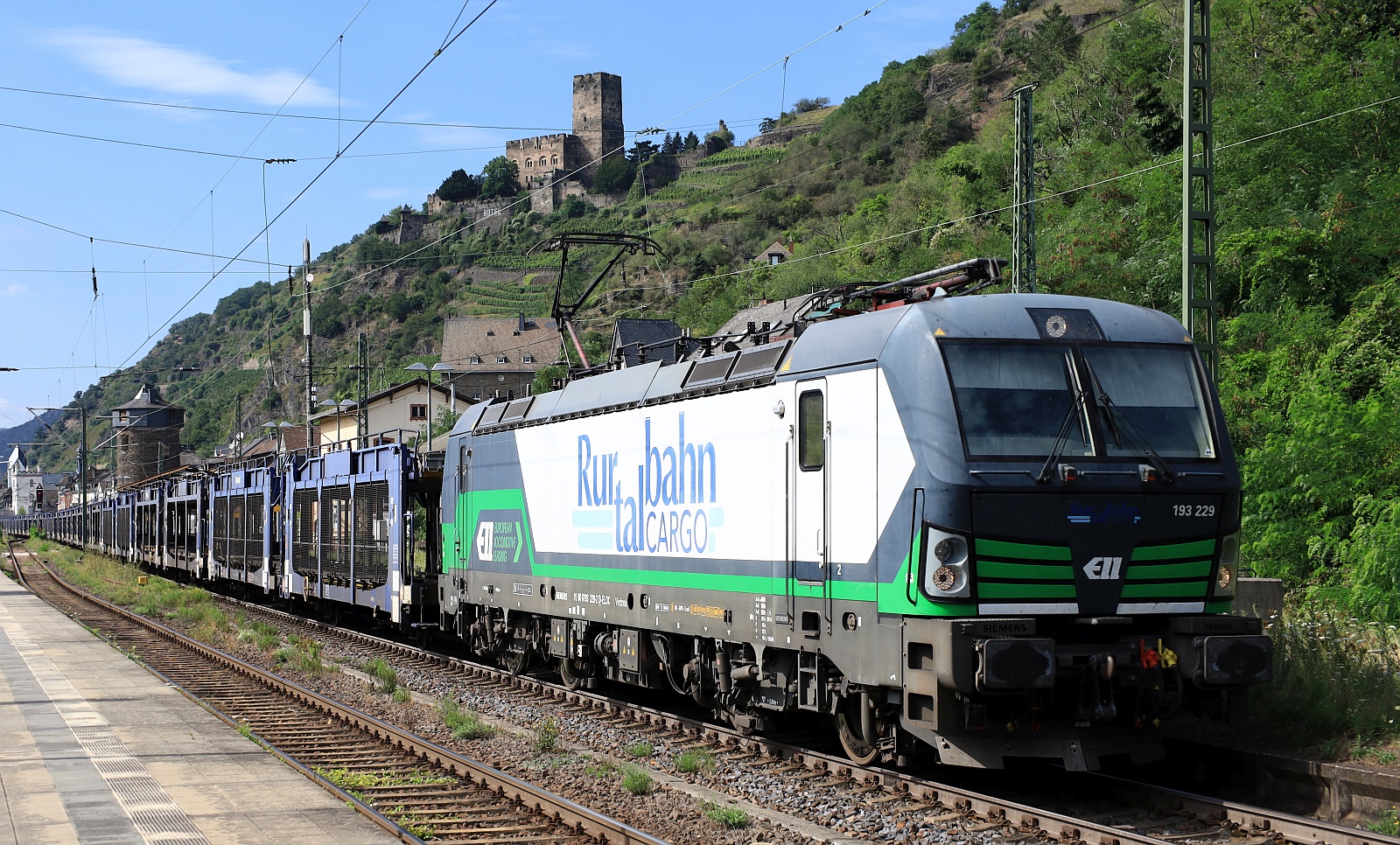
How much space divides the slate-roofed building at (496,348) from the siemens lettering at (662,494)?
10043 centimetres

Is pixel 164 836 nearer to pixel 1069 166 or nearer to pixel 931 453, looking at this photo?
pixel 931 453

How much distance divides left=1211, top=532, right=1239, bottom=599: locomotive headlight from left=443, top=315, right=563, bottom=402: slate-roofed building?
106m

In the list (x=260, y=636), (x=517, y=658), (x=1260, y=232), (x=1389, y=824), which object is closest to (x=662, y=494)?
(x=517, y=658)

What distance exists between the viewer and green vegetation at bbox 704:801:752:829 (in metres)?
9.34

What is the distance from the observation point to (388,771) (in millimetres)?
11734

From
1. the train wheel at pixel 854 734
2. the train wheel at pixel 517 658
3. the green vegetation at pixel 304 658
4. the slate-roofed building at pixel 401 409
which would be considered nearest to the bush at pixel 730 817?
the train wheel at pixel 854 734

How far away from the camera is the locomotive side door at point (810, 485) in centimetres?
1026

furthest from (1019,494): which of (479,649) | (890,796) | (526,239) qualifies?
(526,239)

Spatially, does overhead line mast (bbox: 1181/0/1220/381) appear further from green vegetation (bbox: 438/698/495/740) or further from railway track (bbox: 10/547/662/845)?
green vegetation (bbox: 438/698/495/740)

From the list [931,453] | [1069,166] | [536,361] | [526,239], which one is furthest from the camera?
[526,239]

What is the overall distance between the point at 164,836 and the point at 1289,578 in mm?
16666

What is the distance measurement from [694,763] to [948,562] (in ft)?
11.7

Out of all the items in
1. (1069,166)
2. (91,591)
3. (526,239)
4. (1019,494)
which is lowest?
(91,591)

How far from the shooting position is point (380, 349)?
18075 centimetres
